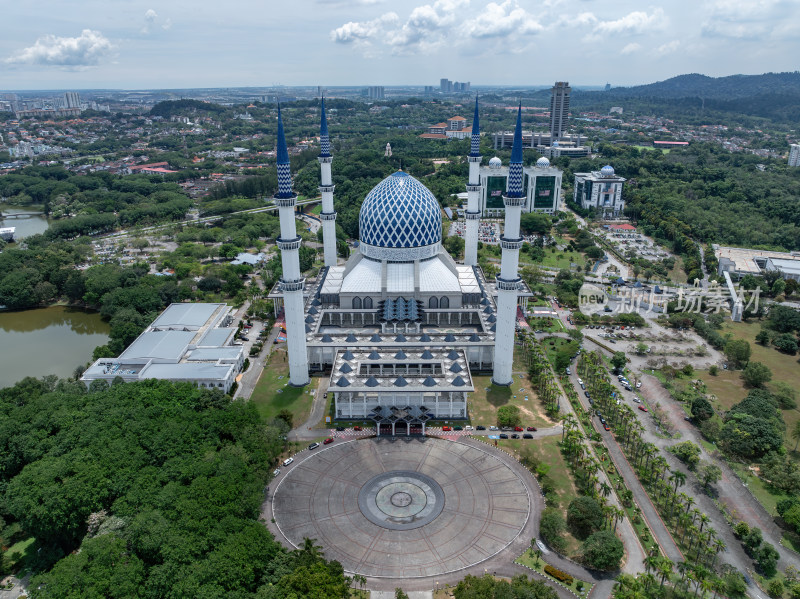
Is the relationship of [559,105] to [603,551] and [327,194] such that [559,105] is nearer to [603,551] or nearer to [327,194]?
[327,194]

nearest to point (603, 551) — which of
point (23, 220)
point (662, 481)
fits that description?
point (662, 481)

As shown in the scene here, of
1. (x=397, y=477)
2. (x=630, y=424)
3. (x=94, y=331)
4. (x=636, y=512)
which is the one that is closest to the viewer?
(x=636, y=512)

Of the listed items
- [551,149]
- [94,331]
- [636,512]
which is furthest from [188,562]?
[551,149]

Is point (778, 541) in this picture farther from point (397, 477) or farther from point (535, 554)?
point (397, 477)

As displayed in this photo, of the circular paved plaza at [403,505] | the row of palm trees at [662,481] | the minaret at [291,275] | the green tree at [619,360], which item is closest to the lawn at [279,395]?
the minaret at [291,275]

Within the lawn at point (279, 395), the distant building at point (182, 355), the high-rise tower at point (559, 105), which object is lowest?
the lawn at point (279, 395)

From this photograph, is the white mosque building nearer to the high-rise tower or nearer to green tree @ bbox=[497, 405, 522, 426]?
green tree @ bbox=[497, 405, 522, 426]

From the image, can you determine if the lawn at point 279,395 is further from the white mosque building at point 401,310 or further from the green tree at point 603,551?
the green tree at point 603,551
